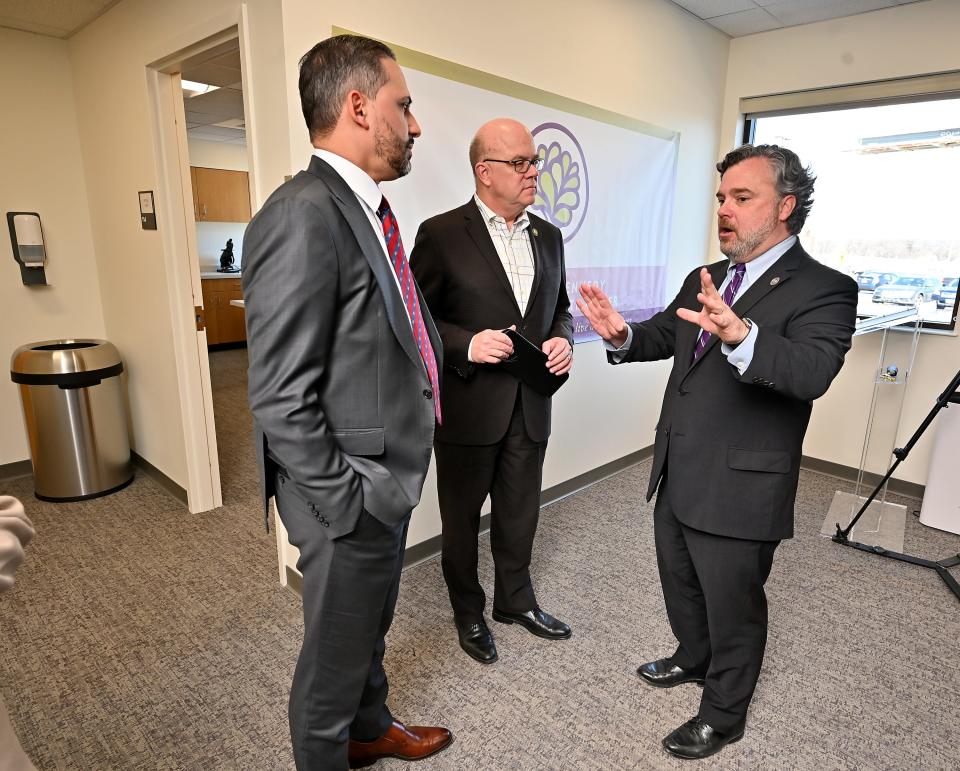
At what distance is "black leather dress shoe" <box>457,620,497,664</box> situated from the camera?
2.01m

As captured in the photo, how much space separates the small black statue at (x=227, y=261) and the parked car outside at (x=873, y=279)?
6873mm

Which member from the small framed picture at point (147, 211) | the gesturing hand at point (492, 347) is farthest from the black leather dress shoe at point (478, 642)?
the small framed picture at point (147, 211)

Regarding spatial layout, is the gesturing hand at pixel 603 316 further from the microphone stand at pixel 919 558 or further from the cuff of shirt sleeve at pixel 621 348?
the microphone stand at pixel 919 558

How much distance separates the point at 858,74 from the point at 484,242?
10.1 feet

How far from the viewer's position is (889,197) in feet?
11.7

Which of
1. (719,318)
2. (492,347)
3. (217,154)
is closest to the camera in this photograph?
(719,318)

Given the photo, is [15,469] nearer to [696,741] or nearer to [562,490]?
[562,490]

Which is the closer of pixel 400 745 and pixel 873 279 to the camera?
pixel 400 745

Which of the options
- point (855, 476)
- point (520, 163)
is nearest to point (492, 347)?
point (520, 163)

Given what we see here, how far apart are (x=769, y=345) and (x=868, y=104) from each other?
3276 millimetres

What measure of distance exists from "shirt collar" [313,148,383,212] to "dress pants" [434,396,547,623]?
2.88ft

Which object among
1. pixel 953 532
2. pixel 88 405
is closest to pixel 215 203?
pixel 88 405

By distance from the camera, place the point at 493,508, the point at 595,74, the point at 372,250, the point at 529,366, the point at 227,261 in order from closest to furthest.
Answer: the point at 372,250, the point at 529,366, the point at 493,508, the point at 595,74, the point at 227,261

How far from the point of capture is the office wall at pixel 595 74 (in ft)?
7.06
